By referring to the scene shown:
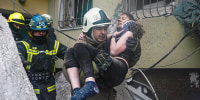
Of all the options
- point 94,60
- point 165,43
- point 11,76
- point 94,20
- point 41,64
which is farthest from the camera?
point 165,43

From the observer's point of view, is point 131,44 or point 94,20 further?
point 131,44

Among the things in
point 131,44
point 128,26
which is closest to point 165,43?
point 128,26

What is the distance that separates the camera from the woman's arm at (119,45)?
8.54ft

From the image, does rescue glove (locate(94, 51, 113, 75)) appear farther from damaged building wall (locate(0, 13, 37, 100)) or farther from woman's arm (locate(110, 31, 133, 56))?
damaged building wall (locate(0, 13, 37, 100))

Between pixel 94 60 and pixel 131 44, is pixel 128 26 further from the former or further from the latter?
pixel 94 60

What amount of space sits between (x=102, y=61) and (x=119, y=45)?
2.09ft

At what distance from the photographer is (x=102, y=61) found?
2080 millimetres

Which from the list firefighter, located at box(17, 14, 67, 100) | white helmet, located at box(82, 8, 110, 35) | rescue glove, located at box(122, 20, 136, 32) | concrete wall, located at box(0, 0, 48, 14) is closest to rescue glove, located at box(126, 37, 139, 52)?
rescue glove, located at box(122, 20, 136, 32)

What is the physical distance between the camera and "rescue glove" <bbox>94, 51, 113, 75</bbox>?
6.79ft

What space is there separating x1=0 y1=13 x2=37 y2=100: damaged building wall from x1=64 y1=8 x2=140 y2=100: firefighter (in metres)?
0.61

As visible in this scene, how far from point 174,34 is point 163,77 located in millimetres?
812

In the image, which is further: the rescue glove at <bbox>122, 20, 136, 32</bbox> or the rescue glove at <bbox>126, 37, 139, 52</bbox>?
the rescue glove at <bbox>122, 20, 136, 32</bbox>

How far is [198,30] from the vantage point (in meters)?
2.82

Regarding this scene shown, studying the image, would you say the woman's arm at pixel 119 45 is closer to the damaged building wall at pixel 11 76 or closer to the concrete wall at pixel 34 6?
the damaged building wall at pixel 11 76
